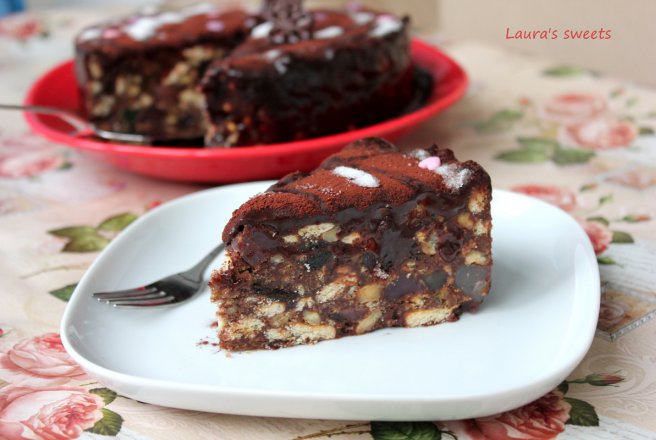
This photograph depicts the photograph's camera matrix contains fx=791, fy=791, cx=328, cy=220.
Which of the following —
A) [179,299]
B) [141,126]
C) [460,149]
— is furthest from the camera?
[141,126]

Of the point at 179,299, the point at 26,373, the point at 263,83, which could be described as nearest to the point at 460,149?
the point at 263,83

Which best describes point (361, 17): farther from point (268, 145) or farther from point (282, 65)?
point (268, 145)

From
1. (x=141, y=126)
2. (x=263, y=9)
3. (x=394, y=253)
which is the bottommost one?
(x=141, y=126)

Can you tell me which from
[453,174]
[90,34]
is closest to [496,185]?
[453,174]

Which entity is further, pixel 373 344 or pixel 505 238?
pixel 505 238

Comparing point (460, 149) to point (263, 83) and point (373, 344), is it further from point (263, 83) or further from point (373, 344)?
point (373, 344)

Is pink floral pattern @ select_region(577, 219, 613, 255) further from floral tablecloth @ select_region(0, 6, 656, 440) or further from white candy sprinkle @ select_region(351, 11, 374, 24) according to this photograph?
white candy sprinkle @ select_region(351, 11, 374, 24)
